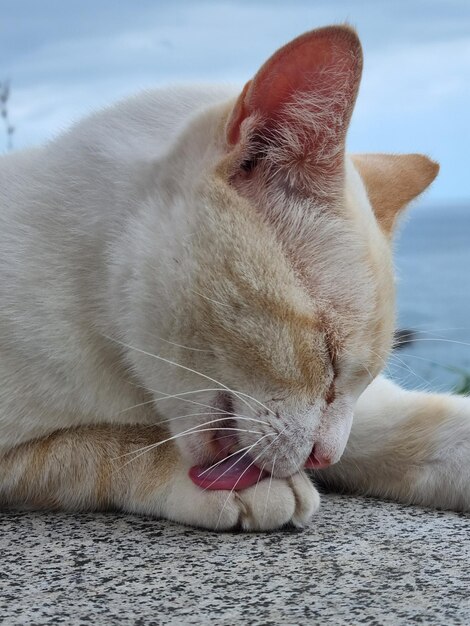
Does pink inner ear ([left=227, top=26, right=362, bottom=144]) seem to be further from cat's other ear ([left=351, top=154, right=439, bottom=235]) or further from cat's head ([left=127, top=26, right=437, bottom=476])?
cat's other ear ([left=351, top=154, right=439, bottom=235])

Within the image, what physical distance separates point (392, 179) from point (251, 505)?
0.84m

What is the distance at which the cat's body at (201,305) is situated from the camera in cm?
158

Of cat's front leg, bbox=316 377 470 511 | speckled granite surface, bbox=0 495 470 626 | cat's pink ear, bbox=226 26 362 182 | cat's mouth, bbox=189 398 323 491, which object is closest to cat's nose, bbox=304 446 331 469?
cat's mouth, bbox=189 398 323 491

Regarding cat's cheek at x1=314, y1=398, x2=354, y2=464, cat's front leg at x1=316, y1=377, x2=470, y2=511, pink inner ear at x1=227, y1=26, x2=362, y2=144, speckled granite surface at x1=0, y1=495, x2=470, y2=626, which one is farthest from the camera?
cat's front leg at x1=316, y1=377, x2=470, y2=511

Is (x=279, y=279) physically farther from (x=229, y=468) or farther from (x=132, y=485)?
(x=132, y=485)

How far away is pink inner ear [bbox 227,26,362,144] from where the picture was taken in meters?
1.50

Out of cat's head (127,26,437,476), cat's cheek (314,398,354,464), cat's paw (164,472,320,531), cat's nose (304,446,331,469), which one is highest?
cat's head (127,26,437,476)

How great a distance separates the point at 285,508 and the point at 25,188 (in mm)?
895

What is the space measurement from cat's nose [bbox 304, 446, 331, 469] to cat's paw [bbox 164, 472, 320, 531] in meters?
0.05

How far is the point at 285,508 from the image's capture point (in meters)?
1.65

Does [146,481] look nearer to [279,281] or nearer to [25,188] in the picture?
[279,281]

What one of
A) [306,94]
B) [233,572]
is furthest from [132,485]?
[306,94]

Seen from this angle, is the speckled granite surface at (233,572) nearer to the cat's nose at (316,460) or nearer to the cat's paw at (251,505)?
the cat's paw at (251,505)

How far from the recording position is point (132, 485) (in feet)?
5.79
